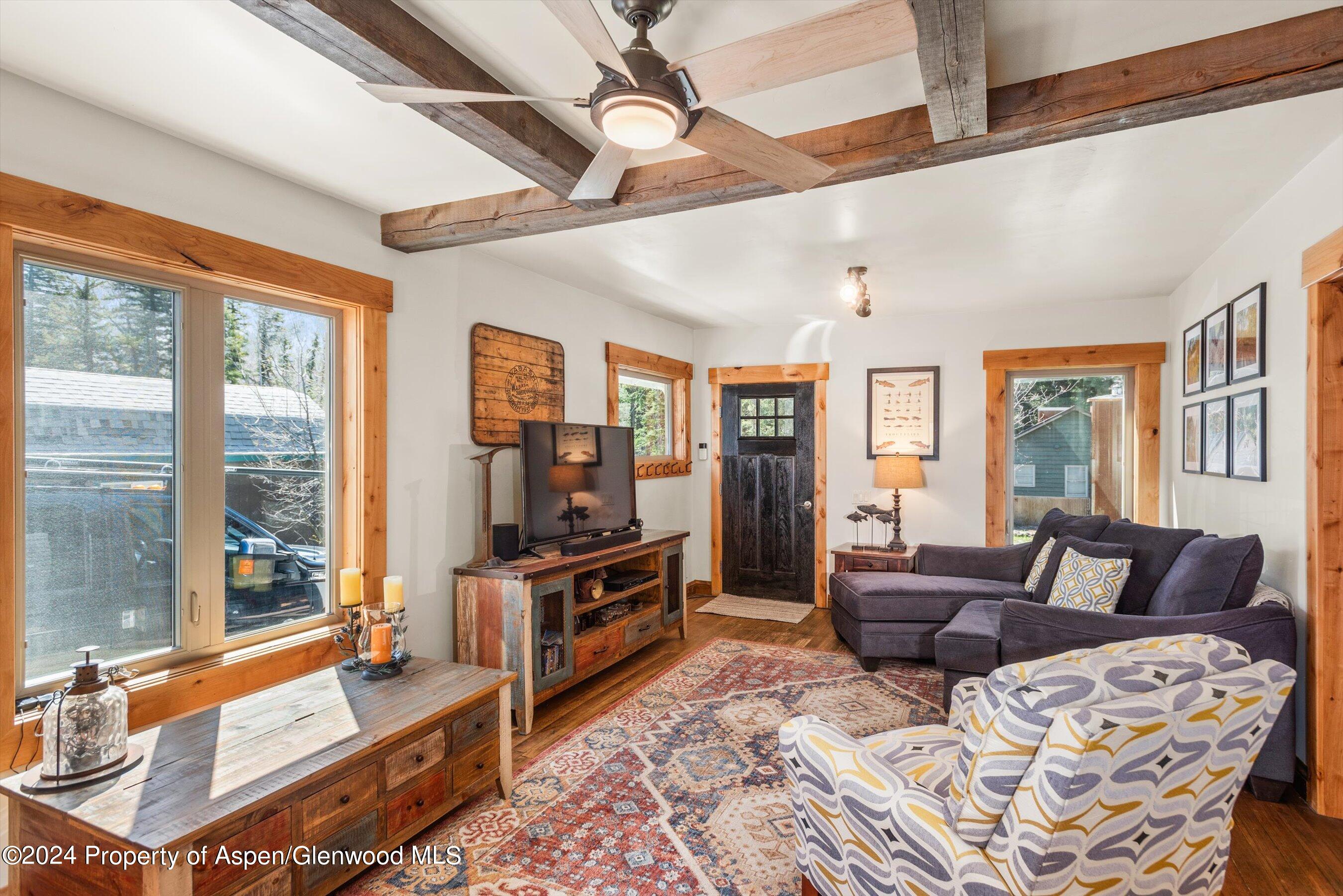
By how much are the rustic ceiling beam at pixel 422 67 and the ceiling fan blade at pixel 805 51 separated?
2.06 feet

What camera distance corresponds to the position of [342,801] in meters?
1.98

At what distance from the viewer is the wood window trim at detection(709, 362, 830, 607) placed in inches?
230

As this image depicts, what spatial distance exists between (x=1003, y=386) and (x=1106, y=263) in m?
1.44

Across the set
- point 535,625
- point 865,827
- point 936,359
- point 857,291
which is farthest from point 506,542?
point 936,359

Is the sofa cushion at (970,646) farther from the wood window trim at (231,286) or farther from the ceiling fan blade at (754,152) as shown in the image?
the wood window trim at (231,286)

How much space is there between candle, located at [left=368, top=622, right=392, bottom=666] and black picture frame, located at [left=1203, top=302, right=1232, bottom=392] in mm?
4097

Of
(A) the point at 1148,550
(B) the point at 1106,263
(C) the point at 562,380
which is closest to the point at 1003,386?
(B) the point at 1106,263

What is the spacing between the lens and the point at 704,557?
6293mm

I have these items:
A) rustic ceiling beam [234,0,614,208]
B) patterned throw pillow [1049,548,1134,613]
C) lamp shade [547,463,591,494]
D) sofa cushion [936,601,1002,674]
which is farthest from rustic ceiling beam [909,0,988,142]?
lamp shade [547,463,591,494]

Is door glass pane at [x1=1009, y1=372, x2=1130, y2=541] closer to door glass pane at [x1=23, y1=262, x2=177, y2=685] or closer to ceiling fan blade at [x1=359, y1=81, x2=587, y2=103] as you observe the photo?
ceiling fan blade at [x1=359, y1=81, x2=587, y2=103]

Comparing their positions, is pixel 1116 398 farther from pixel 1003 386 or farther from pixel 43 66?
pixel 43 66

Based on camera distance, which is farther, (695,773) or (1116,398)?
(1116,398)

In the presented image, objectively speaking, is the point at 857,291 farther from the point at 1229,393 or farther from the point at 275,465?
the point at 275,465

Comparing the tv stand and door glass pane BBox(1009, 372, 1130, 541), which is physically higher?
door glass pane BBox(1009, 372, 1130, 541)
